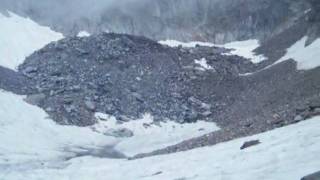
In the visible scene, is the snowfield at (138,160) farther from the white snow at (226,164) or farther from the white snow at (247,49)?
the white snow at (247,49)

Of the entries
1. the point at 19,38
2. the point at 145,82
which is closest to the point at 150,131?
the point at 145,82

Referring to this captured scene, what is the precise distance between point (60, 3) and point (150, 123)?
40.0 meters

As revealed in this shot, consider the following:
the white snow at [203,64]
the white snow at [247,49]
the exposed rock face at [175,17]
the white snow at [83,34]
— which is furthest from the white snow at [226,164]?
the exposed rock face at [175,17]

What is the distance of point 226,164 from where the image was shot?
824 inches

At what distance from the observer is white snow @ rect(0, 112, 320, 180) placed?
17266 mm

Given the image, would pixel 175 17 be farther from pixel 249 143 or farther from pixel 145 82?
pixel 249 143

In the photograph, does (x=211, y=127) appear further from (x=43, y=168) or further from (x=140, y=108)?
(x=43, y=168)

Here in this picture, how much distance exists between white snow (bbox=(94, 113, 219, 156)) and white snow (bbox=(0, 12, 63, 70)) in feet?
46.2

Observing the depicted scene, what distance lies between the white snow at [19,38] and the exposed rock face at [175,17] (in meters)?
5.77

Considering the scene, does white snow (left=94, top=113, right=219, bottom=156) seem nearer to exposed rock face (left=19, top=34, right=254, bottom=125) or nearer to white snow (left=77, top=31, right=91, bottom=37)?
exposed rock face (left=19, top=34, right=254, bottom=125)

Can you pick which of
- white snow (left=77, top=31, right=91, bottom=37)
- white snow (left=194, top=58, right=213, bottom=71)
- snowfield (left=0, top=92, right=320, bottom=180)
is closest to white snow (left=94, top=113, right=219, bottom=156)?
snowfield (left=0, top=92, right=320, bottom=180)

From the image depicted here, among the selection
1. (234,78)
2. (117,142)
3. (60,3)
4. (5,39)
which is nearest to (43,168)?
(117,142)

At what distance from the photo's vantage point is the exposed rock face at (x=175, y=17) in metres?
77.5

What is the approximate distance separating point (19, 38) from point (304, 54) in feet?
95.2
